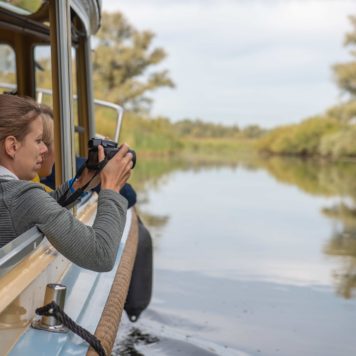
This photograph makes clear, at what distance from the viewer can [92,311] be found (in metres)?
2.20

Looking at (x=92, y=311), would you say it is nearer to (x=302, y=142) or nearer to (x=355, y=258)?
(x=355, y=258)

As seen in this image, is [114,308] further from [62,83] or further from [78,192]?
[62,83]

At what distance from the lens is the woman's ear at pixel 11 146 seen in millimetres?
1989

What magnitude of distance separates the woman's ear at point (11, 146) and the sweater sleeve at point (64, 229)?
15cm

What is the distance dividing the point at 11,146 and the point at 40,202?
8.3 inches

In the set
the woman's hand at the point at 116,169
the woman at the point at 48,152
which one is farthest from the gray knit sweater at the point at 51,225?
the woman at the point at 48,152

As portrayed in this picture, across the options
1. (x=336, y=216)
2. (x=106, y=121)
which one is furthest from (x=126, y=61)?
(x=336, y=216)

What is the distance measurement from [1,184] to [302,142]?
4741 cm

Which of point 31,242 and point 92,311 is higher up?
point 31,242

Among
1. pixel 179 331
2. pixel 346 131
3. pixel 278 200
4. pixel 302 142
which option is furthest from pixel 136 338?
pixel 302 142

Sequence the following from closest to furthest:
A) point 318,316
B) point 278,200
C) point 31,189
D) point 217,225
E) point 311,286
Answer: point 31,189 < point 318,316 < point 311,286 < point 217,225 < point 278,200

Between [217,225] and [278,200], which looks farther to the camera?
[278,200]

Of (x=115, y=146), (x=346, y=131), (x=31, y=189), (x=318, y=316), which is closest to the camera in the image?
(x=31, y=189)

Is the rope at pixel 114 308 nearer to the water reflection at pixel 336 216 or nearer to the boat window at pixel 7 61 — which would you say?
the boat window at pixel 7 61
